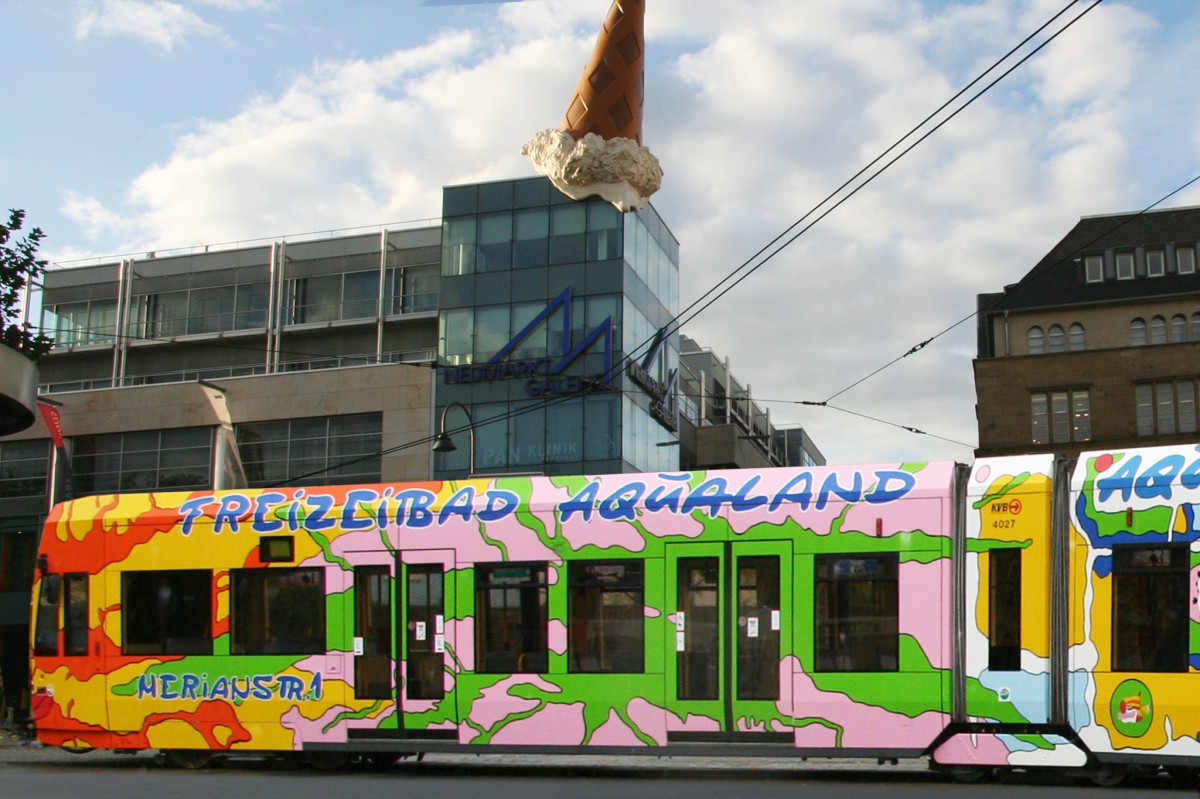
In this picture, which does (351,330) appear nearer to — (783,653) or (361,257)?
(361,257)

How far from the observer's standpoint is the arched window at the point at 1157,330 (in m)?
60.7

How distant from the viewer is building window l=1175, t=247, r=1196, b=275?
6162 centimetres

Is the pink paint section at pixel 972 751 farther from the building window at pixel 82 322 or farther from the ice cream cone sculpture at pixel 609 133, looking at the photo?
the building window at pixel 82 322

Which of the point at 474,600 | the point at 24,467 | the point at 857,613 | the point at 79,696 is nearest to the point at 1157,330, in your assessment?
the point at 24,467

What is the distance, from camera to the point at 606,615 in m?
16.7

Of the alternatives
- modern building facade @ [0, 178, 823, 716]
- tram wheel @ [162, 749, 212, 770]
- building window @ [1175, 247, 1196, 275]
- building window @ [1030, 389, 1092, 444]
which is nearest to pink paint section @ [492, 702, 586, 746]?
tram wheel @ [162, 749, 212, 770]

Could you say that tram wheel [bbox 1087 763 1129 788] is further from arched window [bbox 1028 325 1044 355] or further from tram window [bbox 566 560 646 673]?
arched window [bbox 1028 325 1044 355]

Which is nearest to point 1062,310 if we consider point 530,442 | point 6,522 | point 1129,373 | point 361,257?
point 1129,373

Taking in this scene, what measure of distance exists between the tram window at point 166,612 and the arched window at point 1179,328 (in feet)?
169

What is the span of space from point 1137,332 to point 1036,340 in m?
4.13

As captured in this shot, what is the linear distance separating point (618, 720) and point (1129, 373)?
4617cm

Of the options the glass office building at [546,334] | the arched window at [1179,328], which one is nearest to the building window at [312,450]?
the glass office building at [546,334]

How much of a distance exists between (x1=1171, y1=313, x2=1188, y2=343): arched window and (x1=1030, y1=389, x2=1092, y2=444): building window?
5.83 m

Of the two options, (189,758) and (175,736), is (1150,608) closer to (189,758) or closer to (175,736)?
(175,736)
